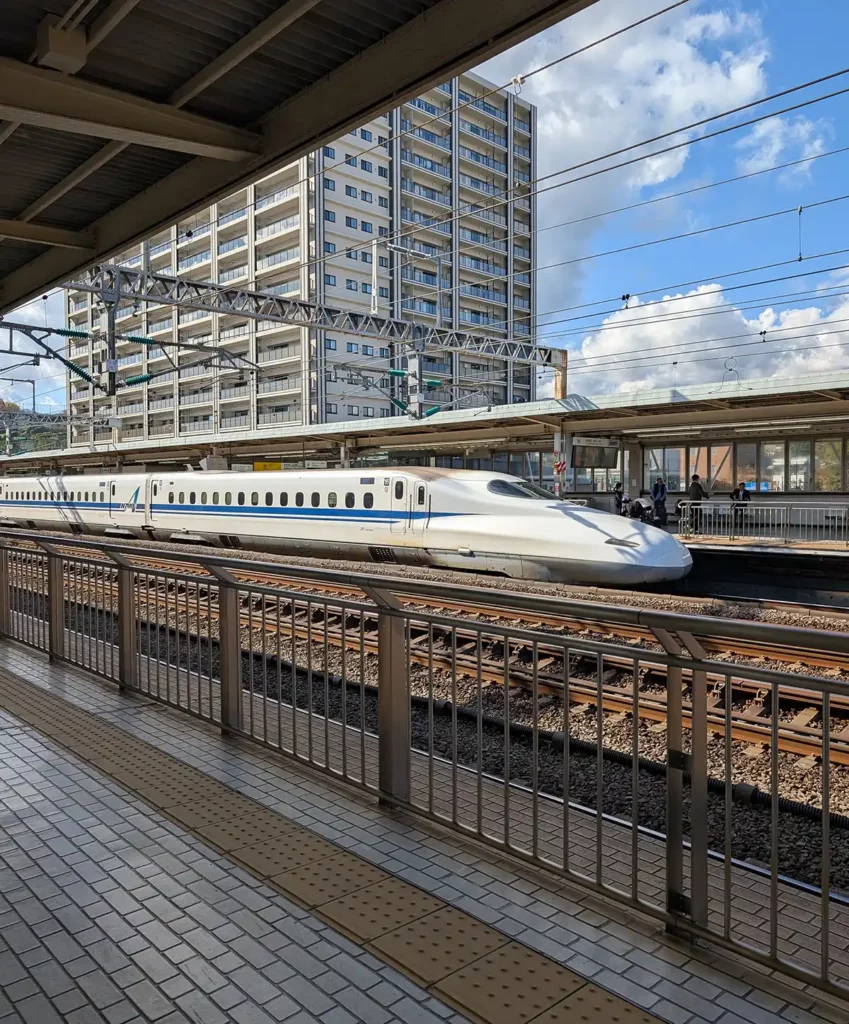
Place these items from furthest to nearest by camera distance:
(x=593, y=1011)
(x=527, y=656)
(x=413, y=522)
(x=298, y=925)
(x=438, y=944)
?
(x=413, y=522)
(x=527, y=656)
(x=298, y=925)
(x=438, y=944)
(x=593, y=1011)

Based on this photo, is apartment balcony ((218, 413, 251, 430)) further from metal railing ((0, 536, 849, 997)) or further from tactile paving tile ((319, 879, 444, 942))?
tactile paving tile ((319, 879, 444, 942))

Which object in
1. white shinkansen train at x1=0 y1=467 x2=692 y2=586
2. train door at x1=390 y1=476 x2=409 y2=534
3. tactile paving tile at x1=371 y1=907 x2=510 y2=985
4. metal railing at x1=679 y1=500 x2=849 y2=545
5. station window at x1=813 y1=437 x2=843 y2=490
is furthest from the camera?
station window at x1=813 y1=437 x2=843 y2=490

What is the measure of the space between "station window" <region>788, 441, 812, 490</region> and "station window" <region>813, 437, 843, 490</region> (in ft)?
0.59

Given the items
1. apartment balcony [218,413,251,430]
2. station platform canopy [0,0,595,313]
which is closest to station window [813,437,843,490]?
station platform canopy [0,0,595,313]

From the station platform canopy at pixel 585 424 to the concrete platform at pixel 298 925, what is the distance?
15.0 metres

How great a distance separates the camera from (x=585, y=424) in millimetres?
21031

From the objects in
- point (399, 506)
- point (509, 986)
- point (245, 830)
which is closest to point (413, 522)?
point (399, 506)

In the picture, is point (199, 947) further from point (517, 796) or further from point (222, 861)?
point (517, 796)

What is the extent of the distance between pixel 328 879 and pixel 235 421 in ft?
213

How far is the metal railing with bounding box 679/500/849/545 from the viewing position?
17.9m

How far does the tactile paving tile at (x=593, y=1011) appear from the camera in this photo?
2.21 m

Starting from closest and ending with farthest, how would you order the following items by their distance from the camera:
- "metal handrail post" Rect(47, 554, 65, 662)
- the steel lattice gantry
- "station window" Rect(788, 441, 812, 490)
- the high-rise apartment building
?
"metal handrail post" Rect(47, 554, 65, 662) < the steel lattice gantry < "station window" Rect(788, 441, 812, 490) < the high-rise apartment building

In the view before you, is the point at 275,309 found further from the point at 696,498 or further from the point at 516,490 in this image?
the point at 696,498

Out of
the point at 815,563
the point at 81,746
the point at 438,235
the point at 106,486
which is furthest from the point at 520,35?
the point at 438,235
